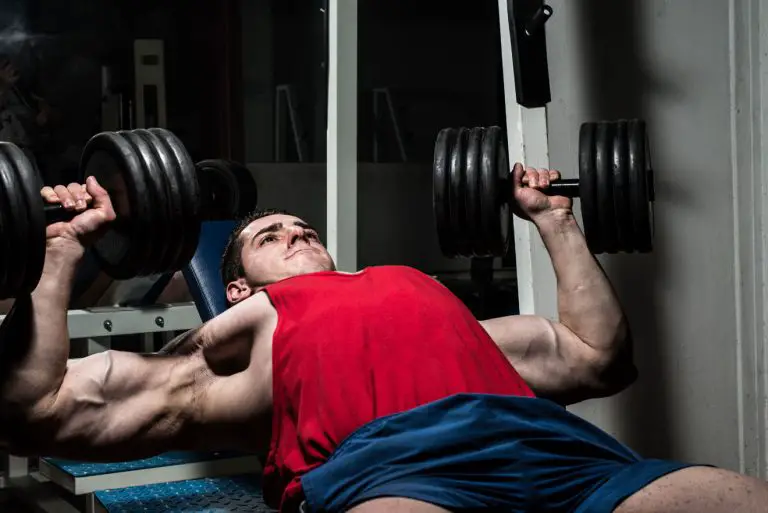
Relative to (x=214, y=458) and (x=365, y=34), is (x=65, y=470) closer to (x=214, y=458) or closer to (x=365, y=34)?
(x=214, y=458)

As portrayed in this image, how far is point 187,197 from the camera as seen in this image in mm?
1935

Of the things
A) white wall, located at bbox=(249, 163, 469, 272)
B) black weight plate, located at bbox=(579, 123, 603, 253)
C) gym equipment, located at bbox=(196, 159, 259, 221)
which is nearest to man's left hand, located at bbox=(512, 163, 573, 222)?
black weight plate, located at bbox=(579, 123, 603, 253)

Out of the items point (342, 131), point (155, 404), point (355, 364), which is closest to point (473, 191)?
point (355, 364)

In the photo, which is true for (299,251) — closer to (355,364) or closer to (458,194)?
(458,194)

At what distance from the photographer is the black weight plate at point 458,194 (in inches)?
90.7

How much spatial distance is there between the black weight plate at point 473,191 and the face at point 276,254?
1.03 ft

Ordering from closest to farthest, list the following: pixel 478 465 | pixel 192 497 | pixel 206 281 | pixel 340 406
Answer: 1. pixel 478 465
2. pixel 340 406
3. pixel 192 497
4. pixel 206 281

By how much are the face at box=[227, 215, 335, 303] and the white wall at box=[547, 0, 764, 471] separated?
99 cm

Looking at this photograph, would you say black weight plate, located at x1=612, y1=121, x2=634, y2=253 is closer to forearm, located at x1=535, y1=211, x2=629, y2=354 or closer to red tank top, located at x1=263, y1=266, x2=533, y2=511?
forearm, located at x1=535, y1=211, x2=629, y2=354

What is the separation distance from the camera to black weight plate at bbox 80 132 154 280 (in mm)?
1891

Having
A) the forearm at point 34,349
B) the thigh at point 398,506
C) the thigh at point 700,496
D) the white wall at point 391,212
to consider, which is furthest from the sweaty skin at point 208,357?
the white wall at point 391,212

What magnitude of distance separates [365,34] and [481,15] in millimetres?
671

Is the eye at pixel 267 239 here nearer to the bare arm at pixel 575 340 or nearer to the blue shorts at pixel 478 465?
the bare arm at pixel 575 340

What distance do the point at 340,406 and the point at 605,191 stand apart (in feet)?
2.48
